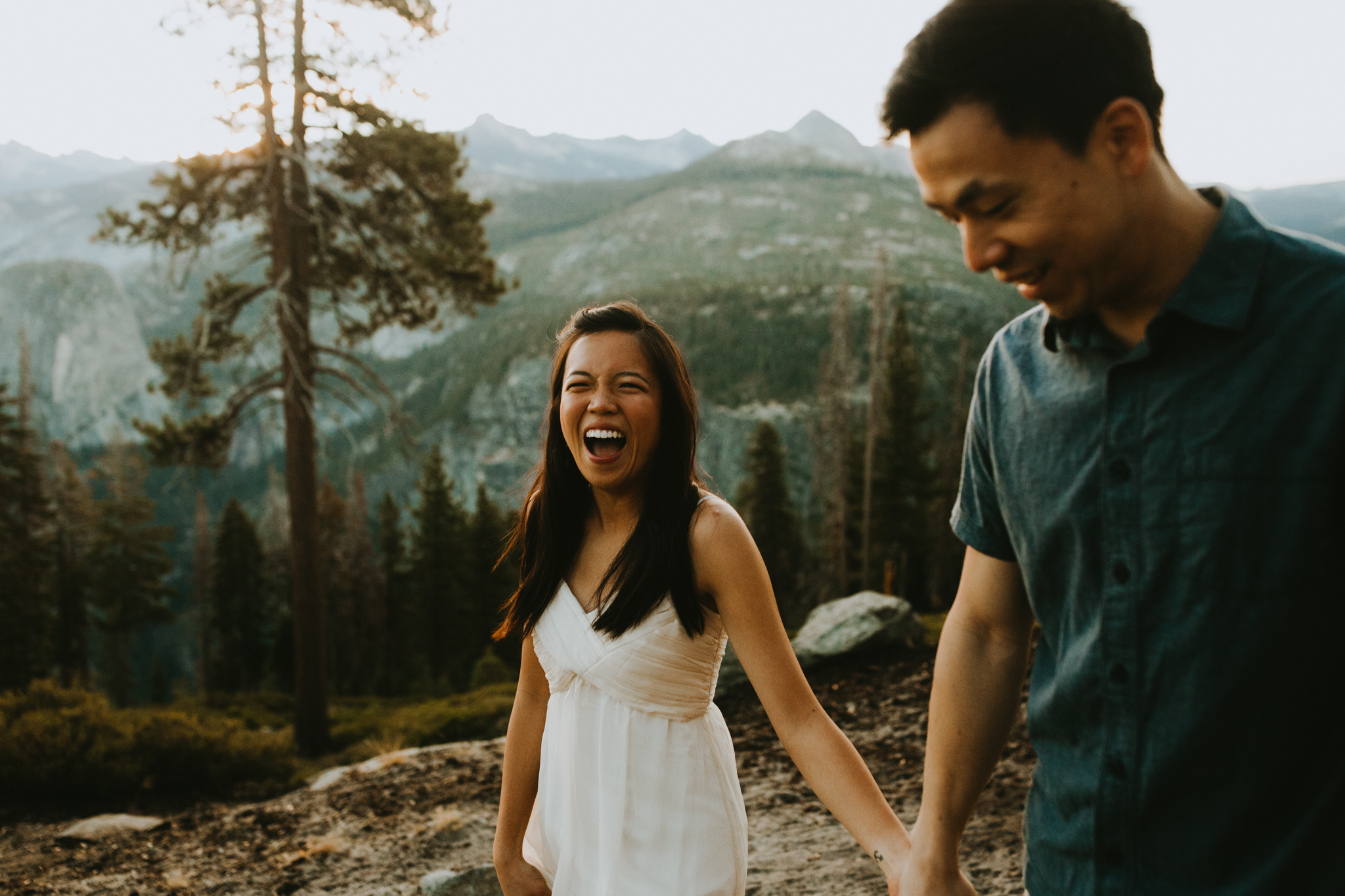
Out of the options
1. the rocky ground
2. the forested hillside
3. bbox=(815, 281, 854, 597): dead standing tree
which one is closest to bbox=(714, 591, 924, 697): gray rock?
the rocky ground

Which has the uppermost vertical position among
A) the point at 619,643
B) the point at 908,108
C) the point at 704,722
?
the point at 908,108

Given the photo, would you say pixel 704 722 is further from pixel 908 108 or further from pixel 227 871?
pixel 227 871

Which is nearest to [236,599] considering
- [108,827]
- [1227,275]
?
[108,827]

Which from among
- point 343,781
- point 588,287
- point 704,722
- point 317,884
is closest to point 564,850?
point 704,722

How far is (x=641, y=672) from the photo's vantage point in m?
1.88

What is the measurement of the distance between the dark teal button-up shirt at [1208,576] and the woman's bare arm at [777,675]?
0.46 m

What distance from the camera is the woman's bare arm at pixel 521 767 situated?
2.09 m

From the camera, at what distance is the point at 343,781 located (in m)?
6.88

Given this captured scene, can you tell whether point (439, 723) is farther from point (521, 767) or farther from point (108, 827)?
point (521, 767)

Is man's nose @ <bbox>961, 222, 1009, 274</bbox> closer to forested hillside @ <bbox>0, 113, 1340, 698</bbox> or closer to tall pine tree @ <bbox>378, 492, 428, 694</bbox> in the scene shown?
forested hillside @ <bbox>0, 113, 1340, 698</bbox>

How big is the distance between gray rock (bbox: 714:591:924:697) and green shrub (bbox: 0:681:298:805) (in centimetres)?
522

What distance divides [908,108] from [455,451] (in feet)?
337

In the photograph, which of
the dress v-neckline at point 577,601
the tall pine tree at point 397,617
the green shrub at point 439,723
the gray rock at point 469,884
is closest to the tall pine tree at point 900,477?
the green shrub at point 439,723

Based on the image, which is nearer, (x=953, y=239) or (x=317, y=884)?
(x=317, y=884)
